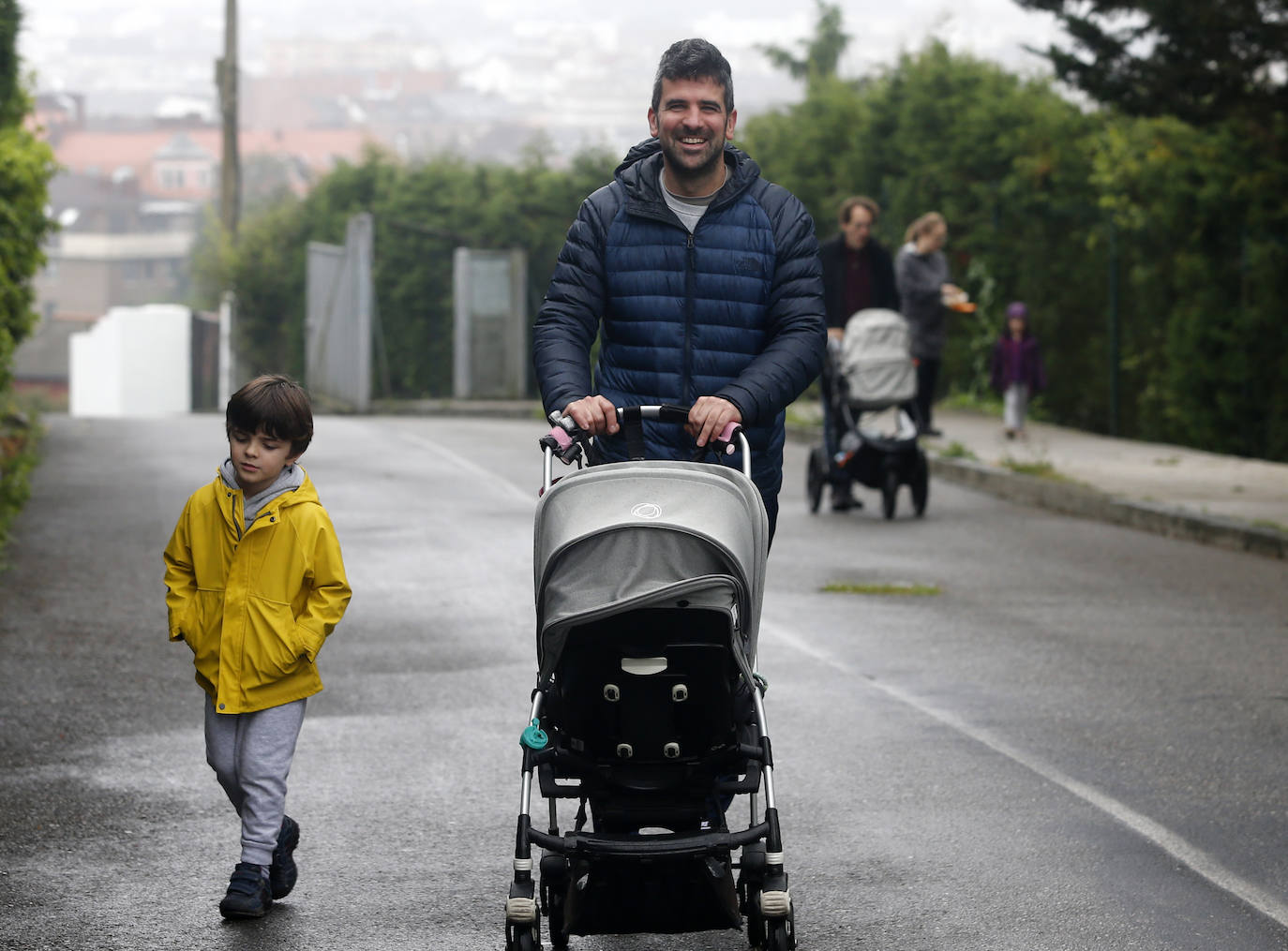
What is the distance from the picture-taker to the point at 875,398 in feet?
→ 45.5

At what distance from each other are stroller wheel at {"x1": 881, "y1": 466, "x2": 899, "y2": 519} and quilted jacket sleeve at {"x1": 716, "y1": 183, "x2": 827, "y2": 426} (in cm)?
873

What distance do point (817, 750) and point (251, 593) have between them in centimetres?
266

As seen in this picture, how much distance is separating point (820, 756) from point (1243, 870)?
1.75m

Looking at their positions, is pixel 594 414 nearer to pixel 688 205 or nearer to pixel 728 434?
pixel 728 434

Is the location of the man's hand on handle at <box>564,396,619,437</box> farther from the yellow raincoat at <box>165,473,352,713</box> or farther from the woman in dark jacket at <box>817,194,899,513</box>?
the woman in dark jacket at <box>817,194,899,513</box>

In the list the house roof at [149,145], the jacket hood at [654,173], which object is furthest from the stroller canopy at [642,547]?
the house roof at [149,145]

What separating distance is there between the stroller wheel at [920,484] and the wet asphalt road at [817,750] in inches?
42.6

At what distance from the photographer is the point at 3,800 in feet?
21.6

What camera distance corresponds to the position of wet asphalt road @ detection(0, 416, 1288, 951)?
5.46 meters

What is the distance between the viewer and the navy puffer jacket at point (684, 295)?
5391mm

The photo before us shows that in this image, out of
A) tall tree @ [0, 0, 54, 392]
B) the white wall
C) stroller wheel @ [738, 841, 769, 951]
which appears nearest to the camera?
stroller wheel @ [738, 841, 769, 951]

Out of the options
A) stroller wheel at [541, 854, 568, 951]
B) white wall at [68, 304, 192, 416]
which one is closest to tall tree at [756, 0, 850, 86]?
white wall at [68, 304, 192, 416]

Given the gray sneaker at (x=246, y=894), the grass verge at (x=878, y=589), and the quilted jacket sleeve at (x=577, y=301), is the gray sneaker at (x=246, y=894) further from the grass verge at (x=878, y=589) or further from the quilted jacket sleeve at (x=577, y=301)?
the grass verge at (x=878, y=589)

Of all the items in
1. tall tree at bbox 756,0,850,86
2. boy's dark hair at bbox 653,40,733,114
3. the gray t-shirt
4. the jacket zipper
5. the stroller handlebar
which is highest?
tall tree at bbox 756,0,850,86
